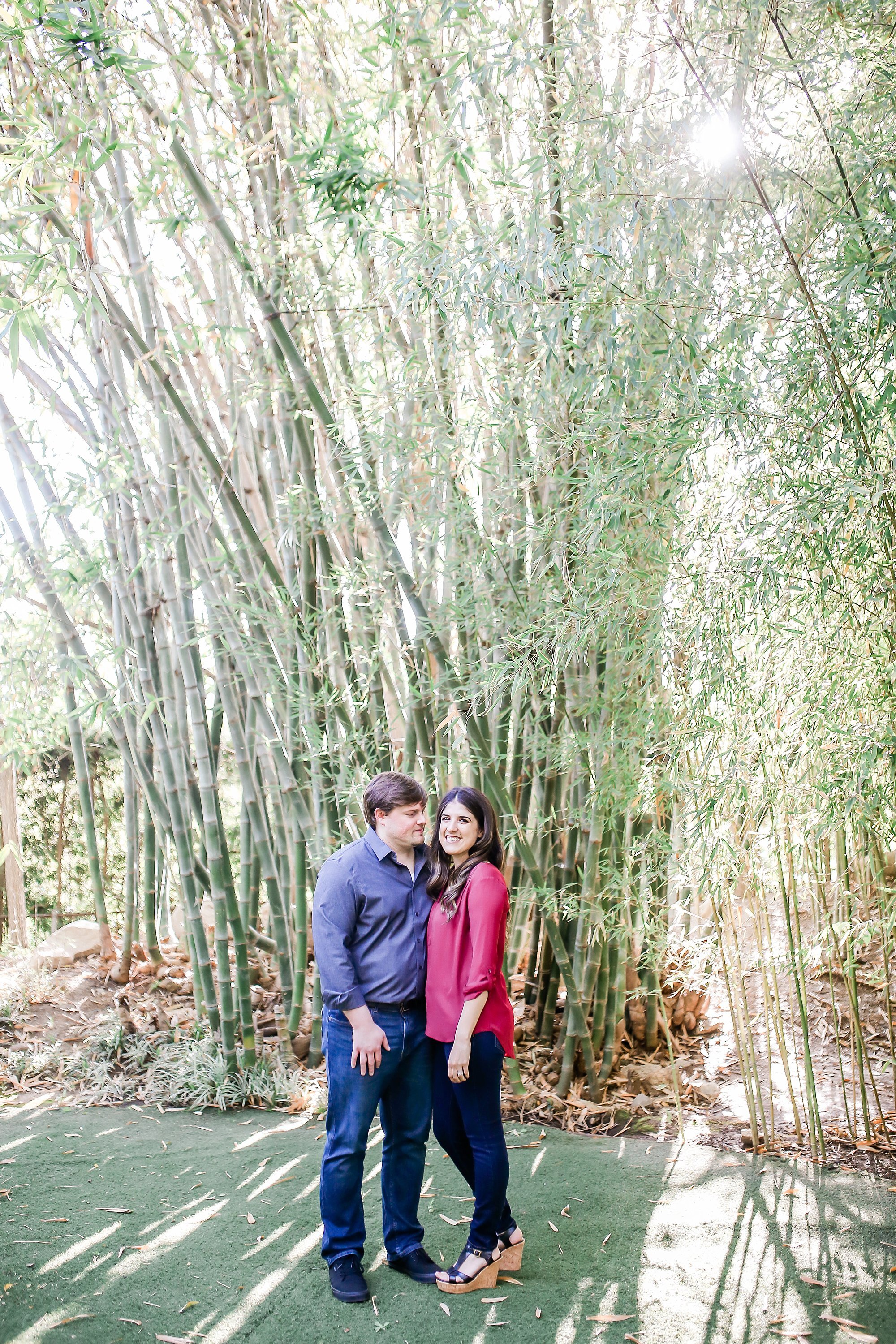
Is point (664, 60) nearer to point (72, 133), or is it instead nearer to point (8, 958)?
point (72, 133)

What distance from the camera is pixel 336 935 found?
1.97m

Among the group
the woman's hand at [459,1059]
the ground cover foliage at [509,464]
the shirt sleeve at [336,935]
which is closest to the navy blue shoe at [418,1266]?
the woman's hand at [459,1059]

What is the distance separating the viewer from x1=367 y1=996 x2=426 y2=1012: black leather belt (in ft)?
6.61

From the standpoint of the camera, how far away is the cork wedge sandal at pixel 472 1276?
202cm

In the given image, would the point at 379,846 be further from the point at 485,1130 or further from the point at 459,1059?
the point at 485,1130

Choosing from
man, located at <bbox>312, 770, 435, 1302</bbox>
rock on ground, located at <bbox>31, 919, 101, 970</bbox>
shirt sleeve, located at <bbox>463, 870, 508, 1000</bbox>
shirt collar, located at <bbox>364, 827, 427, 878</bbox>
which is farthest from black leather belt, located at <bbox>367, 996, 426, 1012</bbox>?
rock on ground, located at <bbox>31, 919, 101, 970</bbox>

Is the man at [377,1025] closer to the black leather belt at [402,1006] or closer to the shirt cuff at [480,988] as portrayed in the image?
the black leather belt at [402,1006]

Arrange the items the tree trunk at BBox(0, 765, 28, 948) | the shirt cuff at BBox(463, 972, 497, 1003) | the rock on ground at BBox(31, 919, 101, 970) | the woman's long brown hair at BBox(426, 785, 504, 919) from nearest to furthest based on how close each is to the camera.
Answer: the shirt cuff at BBox(463, 972, 497, 1003) → the woman's long brown hair at BBox(426, 785, 504, 919) → the rock on ground at BBox(31, 919, 101, 970) → the tree trunk at BBox(0, 765, 28, 948)

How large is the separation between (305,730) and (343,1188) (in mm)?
1475

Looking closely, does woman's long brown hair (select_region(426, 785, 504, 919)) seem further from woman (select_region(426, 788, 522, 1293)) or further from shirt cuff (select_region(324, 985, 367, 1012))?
shirt cuff (select_region(324, 985, 367, 1012))

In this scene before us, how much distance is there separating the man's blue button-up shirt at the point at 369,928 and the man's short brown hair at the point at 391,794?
0.21 feet

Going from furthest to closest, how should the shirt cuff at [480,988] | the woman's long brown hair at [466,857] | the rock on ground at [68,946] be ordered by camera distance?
the rock on ground at [68,946] < the woman's long brown hair at [466,857] < the shirt cuff at [480,988]

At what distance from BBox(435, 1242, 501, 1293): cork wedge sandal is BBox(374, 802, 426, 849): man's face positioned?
2.83 ft

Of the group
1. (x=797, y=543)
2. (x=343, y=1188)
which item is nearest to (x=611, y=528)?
(x=797, y=543)
